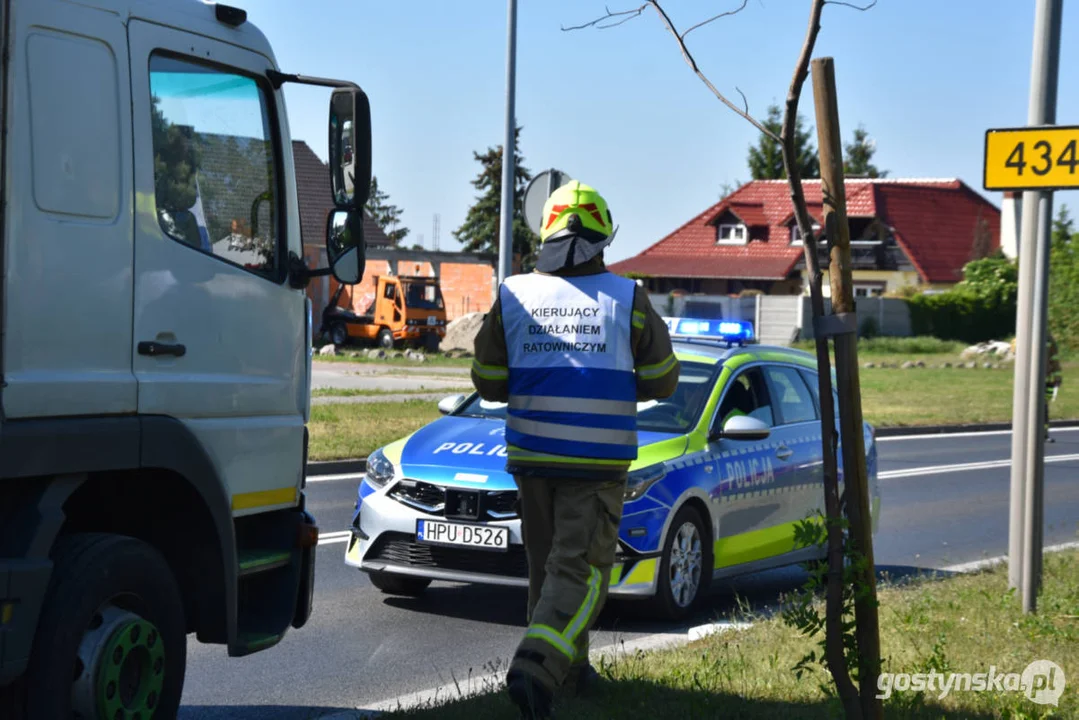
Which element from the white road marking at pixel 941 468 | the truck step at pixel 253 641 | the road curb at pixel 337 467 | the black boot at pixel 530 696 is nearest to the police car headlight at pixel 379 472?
the truck step at pixel 253 641

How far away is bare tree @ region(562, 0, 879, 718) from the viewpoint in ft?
15.8

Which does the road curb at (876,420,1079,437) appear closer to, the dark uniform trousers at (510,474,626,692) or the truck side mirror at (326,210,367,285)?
the dark uniform trousers at (510,474,626,692)

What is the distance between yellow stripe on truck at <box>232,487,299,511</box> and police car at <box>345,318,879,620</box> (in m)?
2.29

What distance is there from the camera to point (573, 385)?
546cm

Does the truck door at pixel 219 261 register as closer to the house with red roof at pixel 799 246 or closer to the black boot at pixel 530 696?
the black boot at pixel 530 696

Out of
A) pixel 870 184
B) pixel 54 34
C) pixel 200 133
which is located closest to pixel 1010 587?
pixel 200 133

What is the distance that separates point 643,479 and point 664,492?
0.47 ft

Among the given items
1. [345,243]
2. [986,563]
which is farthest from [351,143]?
[986,563]

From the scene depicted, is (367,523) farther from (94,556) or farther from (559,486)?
(94,556)

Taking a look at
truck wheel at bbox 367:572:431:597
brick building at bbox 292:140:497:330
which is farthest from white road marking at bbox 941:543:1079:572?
brick building at bbox 292:140:497:330

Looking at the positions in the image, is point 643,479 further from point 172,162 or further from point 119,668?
point 119,668

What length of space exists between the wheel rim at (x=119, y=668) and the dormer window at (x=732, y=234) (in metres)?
68.6

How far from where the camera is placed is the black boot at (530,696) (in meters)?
4.96

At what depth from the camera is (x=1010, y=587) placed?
8.22m
